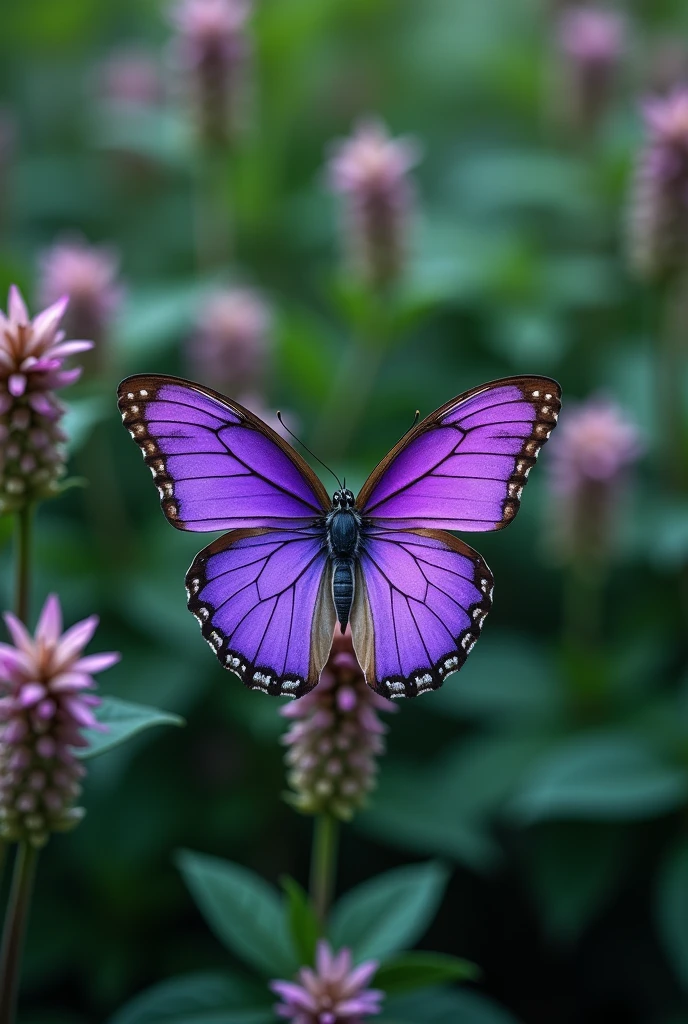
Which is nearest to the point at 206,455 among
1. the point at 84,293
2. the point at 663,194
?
the point at 84,293

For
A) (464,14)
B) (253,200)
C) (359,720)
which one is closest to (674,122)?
(253,200)

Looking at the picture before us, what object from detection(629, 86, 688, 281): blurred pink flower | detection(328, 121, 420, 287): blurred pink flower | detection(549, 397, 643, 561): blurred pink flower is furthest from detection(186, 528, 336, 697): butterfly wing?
detection(629, 86, 688, 281): blurred pink flower

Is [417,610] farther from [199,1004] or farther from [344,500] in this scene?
[199,1004]

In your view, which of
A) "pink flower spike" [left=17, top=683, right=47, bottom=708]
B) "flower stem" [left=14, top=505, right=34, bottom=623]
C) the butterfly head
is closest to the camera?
"pink flower spike" [left=17, top=683, right=47, bottom=708]

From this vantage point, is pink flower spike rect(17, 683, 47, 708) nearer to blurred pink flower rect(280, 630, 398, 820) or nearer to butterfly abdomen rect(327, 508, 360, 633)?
blurred pink flower rect(280, 630, 398, 820)

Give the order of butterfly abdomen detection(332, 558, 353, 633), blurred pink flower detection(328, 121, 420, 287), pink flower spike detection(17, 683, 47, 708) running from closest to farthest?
pink flower spike detection(17, 683, 47, 708) < butterfly abdomen detection(332, 558, 353, 633) < blurred pink flower detection(328, 121, 420, 287)

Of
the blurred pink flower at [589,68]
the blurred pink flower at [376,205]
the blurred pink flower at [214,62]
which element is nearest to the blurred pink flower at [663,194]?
the blurred pink flower at [376,205]

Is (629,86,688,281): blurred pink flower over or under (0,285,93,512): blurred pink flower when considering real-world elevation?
over

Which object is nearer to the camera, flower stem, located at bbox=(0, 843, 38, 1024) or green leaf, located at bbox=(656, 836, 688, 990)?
flower stem, located at bbox=(0, 843, 38, 1024)
